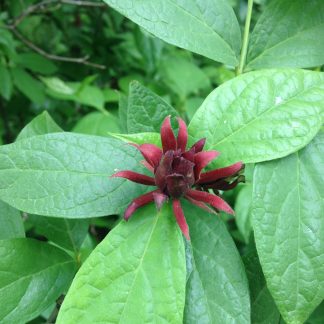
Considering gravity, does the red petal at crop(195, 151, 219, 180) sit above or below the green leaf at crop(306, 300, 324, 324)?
above

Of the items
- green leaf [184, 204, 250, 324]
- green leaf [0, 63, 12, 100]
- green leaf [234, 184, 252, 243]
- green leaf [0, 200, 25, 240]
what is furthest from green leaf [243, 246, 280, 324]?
green leaf [0, 63, 12, 100]

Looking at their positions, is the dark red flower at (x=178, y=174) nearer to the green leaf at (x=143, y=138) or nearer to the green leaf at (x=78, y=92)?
the green leaf at (x=143, y=138)

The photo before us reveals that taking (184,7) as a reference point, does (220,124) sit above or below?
below

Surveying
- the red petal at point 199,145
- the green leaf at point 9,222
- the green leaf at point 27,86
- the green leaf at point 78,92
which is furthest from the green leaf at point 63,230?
the green leaf at point 27,86

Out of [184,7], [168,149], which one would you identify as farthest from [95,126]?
[168,149]

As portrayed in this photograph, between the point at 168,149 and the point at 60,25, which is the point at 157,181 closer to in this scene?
the point at 168,149

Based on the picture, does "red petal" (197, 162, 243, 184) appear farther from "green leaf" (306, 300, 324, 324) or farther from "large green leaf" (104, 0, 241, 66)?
"green leaf" (306, 300, 324, 324)
